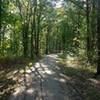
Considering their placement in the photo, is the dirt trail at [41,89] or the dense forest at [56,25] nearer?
the dirt trail at [41,89]

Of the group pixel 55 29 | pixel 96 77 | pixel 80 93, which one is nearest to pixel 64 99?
pixel 80 93

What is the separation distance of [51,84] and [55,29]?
6841cm

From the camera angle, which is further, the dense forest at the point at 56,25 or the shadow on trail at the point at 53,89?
the dense forest at the point at 56,25

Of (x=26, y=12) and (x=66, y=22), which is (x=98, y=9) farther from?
(x=66, y=22)

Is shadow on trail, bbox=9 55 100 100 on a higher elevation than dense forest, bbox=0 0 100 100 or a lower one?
lower

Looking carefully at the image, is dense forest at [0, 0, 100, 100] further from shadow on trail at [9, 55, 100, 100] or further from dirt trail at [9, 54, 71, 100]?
dirt trail at [9, 54, 71, 100]

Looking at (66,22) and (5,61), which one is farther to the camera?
(66,22)

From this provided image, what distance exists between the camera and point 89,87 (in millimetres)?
13656

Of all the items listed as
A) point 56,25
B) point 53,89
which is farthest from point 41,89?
point 56,25

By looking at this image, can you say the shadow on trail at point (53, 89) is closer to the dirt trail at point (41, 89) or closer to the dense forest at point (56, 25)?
the dirt trail at point (41, 89)

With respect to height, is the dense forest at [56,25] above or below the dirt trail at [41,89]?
above

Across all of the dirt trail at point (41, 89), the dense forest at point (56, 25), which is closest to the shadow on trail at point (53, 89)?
the dirt trail at point (41, 89)

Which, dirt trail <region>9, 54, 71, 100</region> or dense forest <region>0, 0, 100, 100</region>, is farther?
dense forest <region>0, 0, 100, 100</region>

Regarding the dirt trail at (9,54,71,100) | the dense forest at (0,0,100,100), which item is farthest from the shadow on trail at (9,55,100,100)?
the dense forest at (0,0,100,100)
